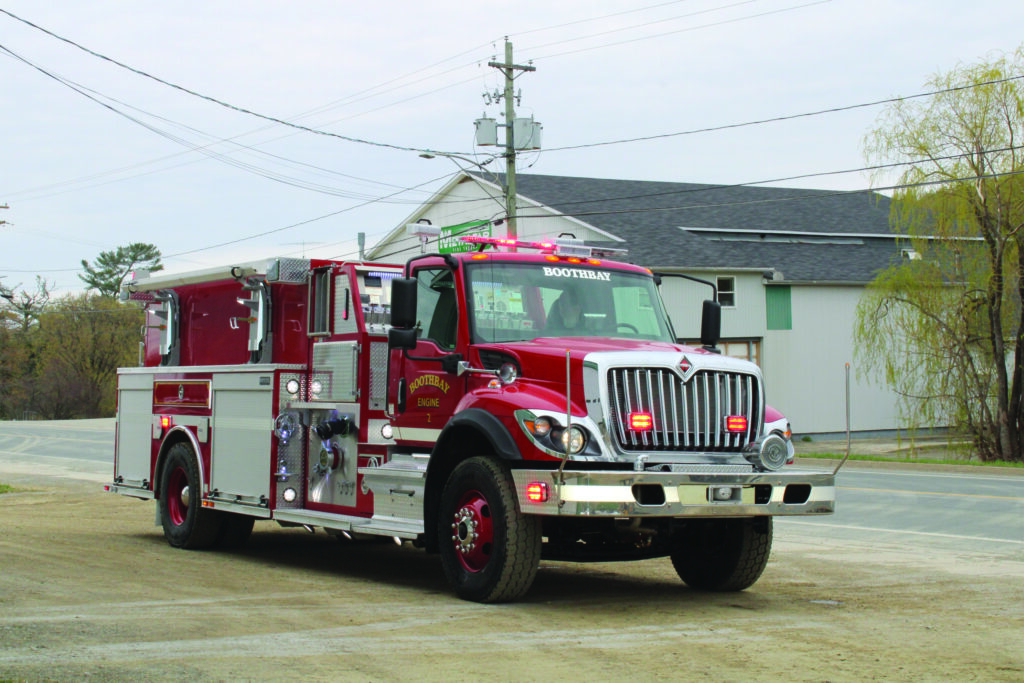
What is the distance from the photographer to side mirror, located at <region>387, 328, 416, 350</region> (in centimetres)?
953

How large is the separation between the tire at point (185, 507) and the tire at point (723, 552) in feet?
16.9

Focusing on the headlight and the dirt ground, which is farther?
the headlight

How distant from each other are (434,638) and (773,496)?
274cm

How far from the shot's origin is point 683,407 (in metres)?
8.66

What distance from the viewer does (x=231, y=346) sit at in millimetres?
12516

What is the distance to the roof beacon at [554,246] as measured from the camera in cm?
1012

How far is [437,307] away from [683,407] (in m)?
2.33

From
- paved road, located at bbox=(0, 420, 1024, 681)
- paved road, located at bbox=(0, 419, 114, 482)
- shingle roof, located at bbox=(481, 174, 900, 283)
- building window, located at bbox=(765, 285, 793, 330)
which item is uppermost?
shingle roof, located at bbox=(481, 174, 900, 283)

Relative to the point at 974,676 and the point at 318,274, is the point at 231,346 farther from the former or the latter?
the point at 974,676

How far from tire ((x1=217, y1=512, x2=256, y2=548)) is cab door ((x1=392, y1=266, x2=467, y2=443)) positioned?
10.7 ft

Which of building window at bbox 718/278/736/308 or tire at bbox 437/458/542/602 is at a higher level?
building window at bbox 718/278/736/308

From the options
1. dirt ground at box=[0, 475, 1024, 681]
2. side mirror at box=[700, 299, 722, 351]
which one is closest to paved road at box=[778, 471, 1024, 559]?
dirt ground at box=[0, 475, 1024, 681]

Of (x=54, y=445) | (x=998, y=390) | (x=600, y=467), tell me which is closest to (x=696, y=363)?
(x=600, y=467)

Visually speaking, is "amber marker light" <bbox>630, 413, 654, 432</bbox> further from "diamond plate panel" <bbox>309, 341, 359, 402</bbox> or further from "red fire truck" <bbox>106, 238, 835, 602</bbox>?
"diamond plate panel" <bbox>309, 341, 359, 402</bbox>
